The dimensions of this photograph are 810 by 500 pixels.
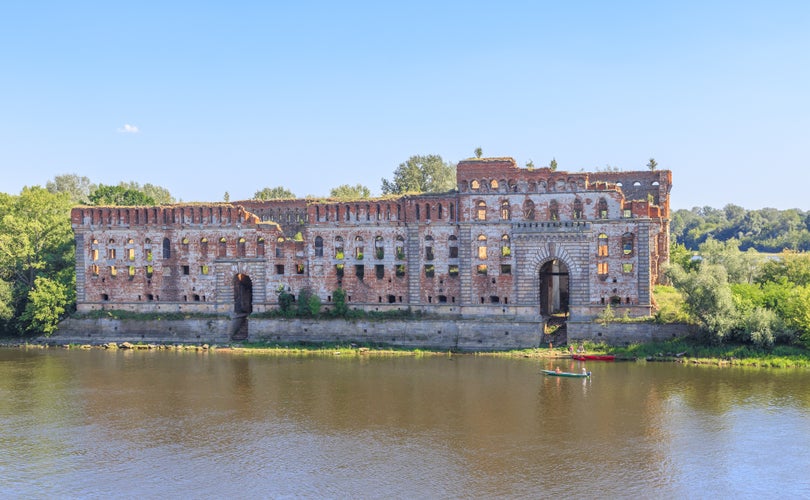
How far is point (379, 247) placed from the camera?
A: 5444 centimetres

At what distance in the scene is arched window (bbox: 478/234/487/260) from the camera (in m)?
52.0

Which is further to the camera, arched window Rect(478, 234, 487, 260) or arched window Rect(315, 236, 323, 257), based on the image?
arched window Rect(315, 236, 323, 257)

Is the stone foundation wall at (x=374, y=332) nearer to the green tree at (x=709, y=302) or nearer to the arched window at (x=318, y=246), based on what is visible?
the green tree at (x=709, y=302)

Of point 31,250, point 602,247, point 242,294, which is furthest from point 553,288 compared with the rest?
point 31,250

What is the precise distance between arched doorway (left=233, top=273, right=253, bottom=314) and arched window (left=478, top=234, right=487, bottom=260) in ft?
59.6

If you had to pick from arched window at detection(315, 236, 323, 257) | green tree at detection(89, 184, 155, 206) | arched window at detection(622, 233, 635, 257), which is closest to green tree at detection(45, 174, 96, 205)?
green tree at detection(89, 184, 155, 206)

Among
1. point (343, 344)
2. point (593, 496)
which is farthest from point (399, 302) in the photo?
point (593, 496)

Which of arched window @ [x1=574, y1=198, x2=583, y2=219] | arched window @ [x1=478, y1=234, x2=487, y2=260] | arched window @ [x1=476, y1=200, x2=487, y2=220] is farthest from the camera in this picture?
arched window @ [x1=478, y1=234, x2=487, y2=260]

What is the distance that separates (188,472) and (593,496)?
14654 mm

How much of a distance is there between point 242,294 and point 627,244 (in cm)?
2906

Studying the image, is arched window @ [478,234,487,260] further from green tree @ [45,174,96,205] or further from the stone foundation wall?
green tree @ [45,174,96,205]

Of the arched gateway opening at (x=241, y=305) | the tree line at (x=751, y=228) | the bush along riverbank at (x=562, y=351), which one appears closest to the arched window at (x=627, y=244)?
the bush along riverbank at (x=562, y=351)

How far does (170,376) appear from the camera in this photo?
44.2 meters

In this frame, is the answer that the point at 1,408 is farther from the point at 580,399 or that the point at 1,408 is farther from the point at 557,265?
the point at 557,265
